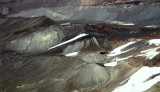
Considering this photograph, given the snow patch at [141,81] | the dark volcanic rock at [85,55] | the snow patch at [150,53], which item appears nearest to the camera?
the snow patch at [141,81]

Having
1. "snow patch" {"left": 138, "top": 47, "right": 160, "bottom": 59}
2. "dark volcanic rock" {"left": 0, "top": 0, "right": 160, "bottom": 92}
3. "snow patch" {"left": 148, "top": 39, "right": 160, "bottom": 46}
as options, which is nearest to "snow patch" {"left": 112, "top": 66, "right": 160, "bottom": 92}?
"dark volcanic rock" {"left": 0, "top": 0, "right": 160, "bottom": 92}

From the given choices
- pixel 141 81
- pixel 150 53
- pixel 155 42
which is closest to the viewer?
pixel 141 81

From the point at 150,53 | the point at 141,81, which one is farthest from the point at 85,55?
the point at 141,81

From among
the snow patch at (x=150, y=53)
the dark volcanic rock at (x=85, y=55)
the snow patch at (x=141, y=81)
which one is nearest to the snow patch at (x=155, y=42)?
the dark volcanic rock at (x=85, y=55)

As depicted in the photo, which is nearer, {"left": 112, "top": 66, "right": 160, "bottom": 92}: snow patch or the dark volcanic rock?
{"left": 112, "top": 66, "right": 160, "bottom": 92}: snow patch

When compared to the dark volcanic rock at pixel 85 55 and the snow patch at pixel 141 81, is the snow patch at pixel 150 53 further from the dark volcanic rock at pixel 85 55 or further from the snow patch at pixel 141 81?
the snow patch at pixel 141 81

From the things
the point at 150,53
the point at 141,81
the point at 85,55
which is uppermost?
the point at 150,53

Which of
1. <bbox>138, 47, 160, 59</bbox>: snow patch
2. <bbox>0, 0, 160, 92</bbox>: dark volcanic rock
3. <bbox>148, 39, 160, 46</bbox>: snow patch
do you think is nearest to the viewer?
<bbox>0, 0, 160, 92</bbox>: dark volcanic rock

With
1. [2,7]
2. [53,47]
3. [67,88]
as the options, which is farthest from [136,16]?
[2,7]

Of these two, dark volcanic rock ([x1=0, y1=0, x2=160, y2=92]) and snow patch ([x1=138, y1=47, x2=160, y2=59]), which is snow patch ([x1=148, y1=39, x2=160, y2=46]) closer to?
dark volcanic rock ([x1=0, y1=0, x2=160, y2=92])

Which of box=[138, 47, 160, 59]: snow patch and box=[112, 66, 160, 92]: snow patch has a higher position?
box=[138, 47, 160, 59]: snow patch

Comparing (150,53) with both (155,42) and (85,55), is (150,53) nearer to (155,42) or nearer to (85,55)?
(155,42)

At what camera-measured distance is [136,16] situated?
106 feet

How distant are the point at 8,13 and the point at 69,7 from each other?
11606mm
